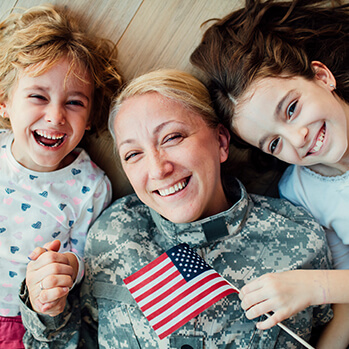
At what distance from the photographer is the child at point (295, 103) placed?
1.73 meters

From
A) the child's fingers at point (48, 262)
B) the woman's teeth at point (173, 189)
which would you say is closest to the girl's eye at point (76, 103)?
the woman's teeth at point (173, 189)

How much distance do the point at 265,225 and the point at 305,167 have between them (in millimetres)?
535

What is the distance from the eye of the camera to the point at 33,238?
2182mm

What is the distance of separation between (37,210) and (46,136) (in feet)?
1.47

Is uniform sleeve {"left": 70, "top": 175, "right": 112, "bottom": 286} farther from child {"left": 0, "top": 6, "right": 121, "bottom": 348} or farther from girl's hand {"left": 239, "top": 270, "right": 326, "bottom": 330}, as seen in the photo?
girl's hand {"left": 239, "top": 270, "right": 326, "bottom": 330}

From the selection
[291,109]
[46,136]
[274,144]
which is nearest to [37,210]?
[46,136]

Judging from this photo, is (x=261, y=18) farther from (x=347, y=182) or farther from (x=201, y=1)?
(x=347, y=182)

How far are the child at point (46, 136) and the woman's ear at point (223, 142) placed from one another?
71 centimetres

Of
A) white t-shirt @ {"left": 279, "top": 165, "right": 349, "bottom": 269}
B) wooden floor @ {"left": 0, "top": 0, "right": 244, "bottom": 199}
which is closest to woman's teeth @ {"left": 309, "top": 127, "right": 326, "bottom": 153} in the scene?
white t-shirt @ {"left": 279, "top": 165, "right": 349, "bottom": 269}

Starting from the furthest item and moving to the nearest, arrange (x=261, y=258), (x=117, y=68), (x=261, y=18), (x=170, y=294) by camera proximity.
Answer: (x=117, y=68)
(x=261, y=18)
(x=261, y=258)
(x=170, y=294)

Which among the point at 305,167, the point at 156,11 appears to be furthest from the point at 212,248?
the point at 156,11

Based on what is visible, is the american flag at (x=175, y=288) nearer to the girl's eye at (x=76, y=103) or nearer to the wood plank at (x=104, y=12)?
the girl's eye at (x=76, y=103)

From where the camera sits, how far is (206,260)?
6.49ft

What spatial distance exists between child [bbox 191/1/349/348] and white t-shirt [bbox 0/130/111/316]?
0.92m
